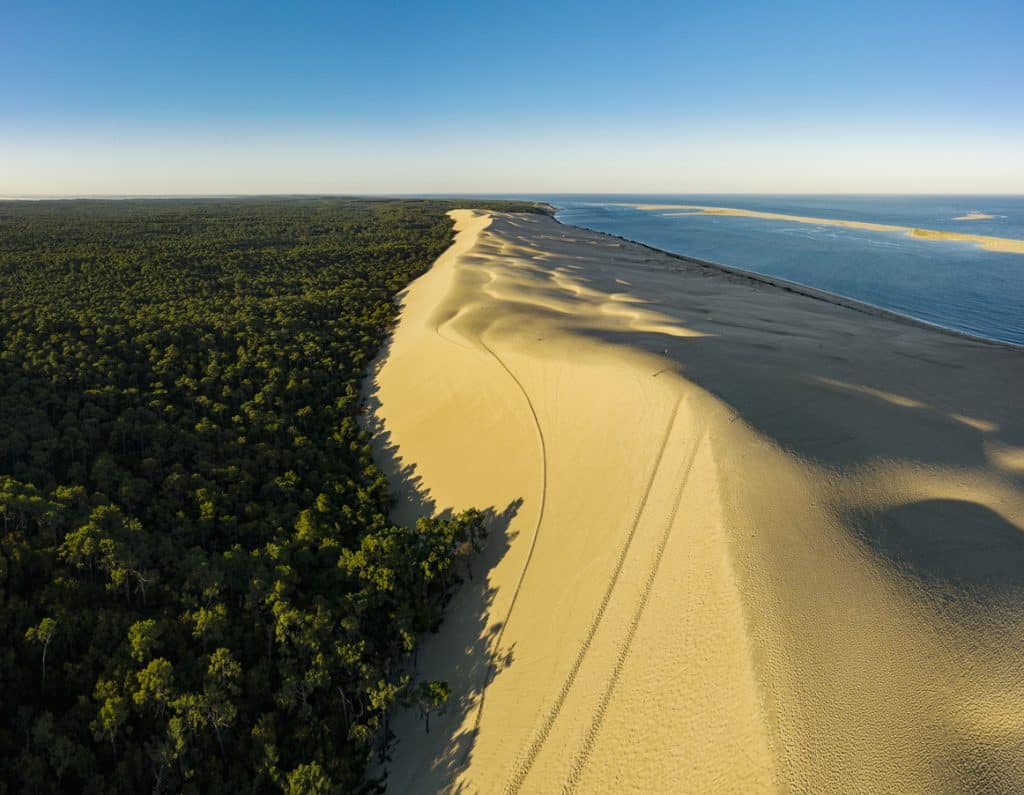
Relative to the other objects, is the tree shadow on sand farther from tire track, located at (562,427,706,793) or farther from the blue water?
the blue water

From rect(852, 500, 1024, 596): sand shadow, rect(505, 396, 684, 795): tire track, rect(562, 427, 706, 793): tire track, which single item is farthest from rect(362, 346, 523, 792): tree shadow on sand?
rect(852, 500, 1024, 596): sand shadow

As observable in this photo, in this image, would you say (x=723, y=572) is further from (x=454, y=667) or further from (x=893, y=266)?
(x=893, y=266)

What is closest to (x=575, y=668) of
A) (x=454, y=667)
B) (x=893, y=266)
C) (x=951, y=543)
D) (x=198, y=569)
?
(x=454, y=667)

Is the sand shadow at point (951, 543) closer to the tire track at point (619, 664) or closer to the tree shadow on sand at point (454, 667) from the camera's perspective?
the tire track at point (619, 664)

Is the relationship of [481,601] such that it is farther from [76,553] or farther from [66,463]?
[66,463]

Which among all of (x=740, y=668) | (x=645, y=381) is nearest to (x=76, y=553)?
(x=740, y=668)

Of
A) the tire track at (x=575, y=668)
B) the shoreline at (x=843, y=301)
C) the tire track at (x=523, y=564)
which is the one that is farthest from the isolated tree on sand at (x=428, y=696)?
the shoreline at (x=843, y=301)
